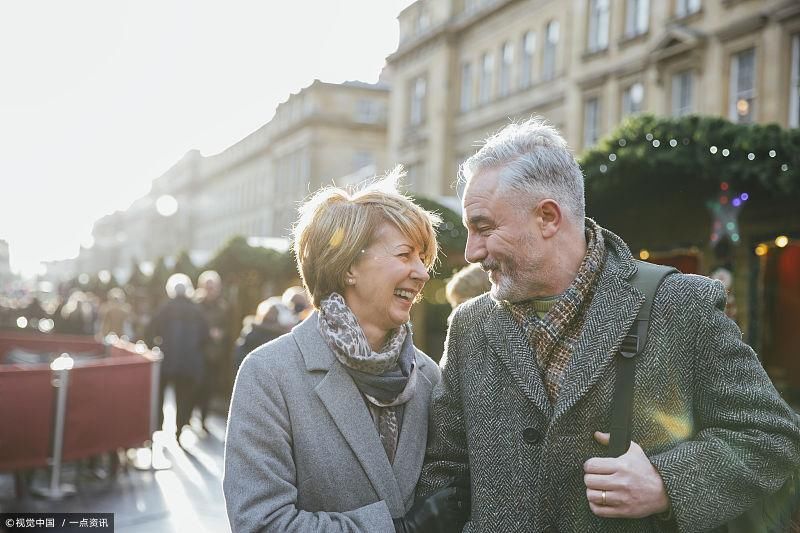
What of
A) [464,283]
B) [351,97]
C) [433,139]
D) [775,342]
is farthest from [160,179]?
[464,283]

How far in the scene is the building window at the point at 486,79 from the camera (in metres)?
30.1

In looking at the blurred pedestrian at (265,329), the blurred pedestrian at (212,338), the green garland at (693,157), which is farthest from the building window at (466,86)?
the blurred pedestrian at (265,329)

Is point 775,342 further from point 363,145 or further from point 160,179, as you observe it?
point 160,179

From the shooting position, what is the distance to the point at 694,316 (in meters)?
2.15

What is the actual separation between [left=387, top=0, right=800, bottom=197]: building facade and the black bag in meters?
8.59

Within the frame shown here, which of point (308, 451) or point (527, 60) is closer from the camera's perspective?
point (308, 451)

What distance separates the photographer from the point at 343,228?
105 inches

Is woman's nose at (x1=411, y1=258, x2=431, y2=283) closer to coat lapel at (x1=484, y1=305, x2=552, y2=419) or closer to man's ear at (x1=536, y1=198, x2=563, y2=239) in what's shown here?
coat lapel at (x1=484, y1=305, x2=552, y2=419)

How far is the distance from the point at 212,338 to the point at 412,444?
961cm

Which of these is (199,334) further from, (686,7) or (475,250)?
(686,7)

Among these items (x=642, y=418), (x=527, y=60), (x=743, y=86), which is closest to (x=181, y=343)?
(x=642, y=418)

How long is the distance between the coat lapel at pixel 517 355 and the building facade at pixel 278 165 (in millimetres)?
26424

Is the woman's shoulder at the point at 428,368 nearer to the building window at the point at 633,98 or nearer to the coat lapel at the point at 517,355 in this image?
the coat lapel at the point at 517,355

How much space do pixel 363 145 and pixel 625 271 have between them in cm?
5284
